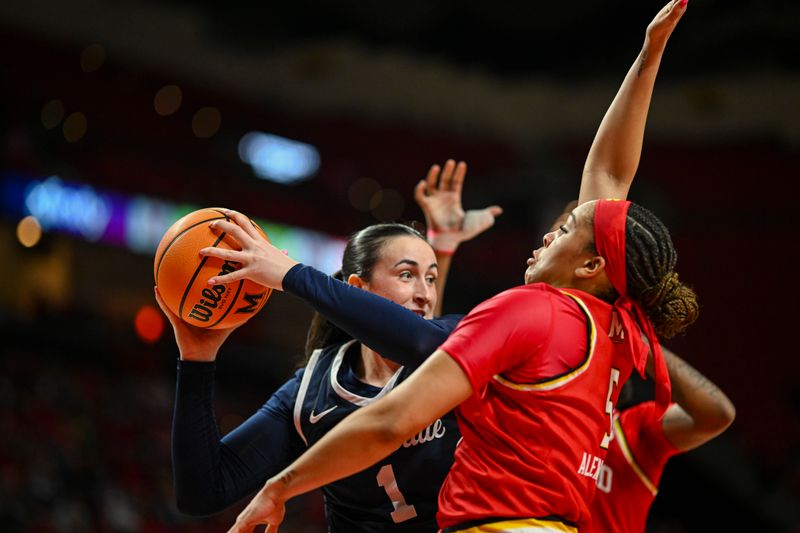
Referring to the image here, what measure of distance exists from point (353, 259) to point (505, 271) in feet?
52.3

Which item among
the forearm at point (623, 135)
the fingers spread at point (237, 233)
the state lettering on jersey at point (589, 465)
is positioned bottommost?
the state lettering on jersey at point (589, 465)

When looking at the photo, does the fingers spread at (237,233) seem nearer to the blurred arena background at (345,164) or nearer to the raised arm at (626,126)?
the raised arm at (626,126)

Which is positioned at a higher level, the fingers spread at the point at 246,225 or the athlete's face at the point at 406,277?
the fingers spread at the point at 246,225

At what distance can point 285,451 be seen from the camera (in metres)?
2.97

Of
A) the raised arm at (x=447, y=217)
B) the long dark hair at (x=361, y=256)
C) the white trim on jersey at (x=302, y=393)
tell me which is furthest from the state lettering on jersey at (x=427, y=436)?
the raised arm at (x=447, y=217)

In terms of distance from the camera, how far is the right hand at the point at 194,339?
2.75 m

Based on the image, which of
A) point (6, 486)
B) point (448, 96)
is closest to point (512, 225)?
point (448, 96)

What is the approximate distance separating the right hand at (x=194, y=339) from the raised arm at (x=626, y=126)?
121cm

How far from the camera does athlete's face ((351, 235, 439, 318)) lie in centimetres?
298

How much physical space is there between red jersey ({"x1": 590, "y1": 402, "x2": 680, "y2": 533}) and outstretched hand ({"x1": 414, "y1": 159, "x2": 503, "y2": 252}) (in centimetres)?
99

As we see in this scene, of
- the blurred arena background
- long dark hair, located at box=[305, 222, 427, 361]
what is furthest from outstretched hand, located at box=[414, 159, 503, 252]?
the blurred arena background

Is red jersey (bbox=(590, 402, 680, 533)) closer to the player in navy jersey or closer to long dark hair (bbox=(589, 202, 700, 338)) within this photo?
the player in navy jersey

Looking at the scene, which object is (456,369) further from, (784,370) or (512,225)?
(512,225)

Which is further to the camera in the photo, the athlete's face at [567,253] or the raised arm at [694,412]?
the raised arm at [694,412]
